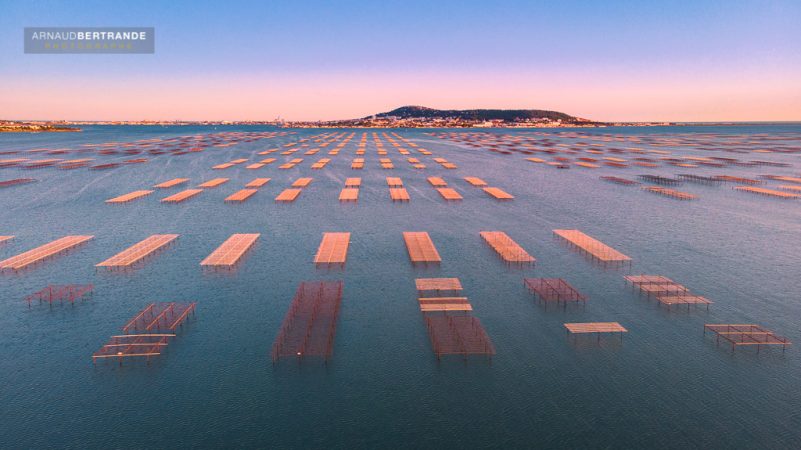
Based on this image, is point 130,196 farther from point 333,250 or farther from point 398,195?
point 333,250

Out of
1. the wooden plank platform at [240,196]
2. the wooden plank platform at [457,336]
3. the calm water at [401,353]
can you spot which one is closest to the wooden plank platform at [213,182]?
the wooden plank platform at [240,196]

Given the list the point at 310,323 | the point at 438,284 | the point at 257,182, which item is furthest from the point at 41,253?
the point at 257,182

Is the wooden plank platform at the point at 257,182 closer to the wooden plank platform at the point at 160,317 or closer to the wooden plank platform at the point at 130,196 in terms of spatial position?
the wooden plank platform at the point at 130,196

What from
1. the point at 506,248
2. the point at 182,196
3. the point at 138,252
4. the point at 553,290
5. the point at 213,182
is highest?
the point at 213,182

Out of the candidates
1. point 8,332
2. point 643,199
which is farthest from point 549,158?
point 8,332

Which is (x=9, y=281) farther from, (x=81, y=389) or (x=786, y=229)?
(x=786, y=229)

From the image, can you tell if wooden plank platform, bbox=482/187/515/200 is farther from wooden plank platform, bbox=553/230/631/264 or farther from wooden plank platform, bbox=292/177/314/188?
wooden plank platform, bbox=292/177/314/188
